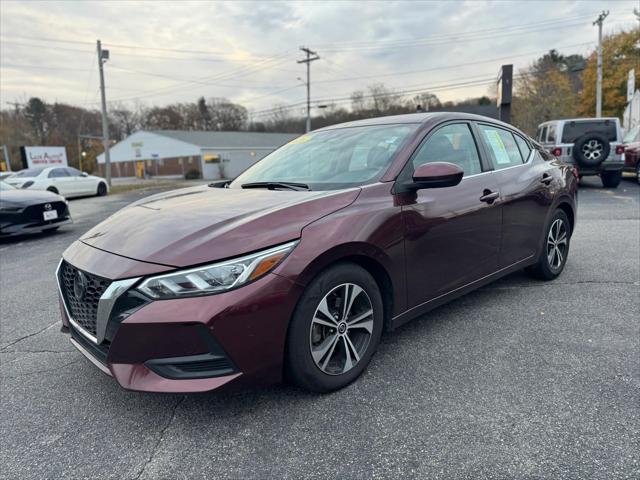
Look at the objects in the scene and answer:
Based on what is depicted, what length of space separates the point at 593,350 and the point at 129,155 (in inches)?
2235

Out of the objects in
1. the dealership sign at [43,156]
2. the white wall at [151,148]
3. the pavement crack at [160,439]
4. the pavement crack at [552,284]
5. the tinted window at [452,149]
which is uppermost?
the white wall at [151,148]

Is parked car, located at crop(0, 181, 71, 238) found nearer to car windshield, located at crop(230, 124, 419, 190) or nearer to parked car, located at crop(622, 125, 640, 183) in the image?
car windshield, located at crop(230, 124, 419, 190)

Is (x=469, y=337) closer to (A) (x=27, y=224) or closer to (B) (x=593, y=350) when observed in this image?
(B) (x=593, y=350)

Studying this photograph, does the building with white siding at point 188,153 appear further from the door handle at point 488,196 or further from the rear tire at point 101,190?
the door handle at point 488,196

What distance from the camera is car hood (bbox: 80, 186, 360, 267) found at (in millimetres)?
2082

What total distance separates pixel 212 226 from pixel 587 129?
42.2 ft

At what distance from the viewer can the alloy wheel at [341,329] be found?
2.36 metres

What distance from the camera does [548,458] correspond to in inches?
75.4

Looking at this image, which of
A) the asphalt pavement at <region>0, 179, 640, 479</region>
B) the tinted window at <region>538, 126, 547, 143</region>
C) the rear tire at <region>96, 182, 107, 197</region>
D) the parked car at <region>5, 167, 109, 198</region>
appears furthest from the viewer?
the rear tire at <region>96, 182, 107, 197</region>

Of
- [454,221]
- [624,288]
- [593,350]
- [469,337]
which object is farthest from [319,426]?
[624,288]

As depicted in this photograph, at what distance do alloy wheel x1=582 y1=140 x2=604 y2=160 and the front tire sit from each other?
1130 cm

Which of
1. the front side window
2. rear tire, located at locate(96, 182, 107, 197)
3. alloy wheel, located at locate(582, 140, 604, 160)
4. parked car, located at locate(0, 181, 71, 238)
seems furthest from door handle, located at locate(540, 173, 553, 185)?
rear tire, located at locate(96, 182, 107, 197)

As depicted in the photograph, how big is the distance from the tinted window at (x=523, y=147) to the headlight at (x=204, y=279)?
3046 mm

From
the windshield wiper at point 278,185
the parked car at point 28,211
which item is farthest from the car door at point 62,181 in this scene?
the windshield wiper at point 278,185
